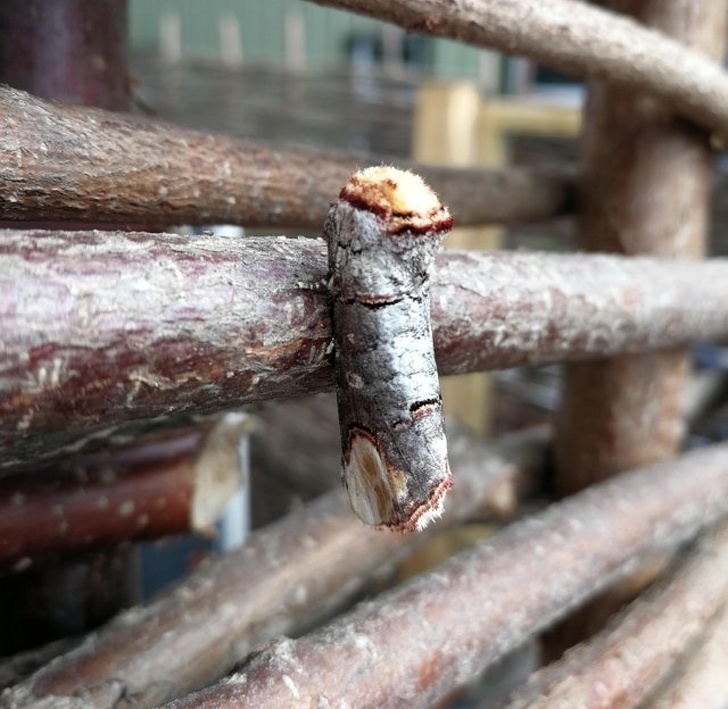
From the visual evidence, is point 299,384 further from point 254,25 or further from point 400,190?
point 254,25

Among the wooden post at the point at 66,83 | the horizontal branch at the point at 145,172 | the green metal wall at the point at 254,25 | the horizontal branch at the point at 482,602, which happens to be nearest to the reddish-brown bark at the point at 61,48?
the wooden post at the point at 66,83

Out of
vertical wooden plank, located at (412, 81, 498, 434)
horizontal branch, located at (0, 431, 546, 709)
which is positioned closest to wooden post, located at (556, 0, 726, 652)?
horizontal branch, located at (0, 431, 546, 709)

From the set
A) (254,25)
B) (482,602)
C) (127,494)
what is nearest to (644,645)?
(482,602)

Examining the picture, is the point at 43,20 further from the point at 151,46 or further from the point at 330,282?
the point at 151,46

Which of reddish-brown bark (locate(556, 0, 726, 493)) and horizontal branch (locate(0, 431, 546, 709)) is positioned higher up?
reddish-brown bark (locate(556, 0, 726, 493))

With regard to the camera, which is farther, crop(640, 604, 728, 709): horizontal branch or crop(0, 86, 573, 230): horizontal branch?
crop(640, 604, 728, 709): horizontal branch

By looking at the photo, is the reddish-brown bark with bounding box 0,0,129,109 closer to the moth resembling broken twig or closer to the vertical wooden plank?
the moth resembling broken twig

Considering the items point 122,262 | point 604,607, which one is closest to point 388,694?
point 122,262

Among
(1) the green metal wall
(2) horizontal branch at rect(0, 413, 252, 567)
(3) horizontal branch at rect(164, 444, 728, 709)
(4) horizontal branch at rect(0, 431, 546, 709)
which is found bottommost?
(4) horizontal branch at rect(0, 431, 546, 709)
